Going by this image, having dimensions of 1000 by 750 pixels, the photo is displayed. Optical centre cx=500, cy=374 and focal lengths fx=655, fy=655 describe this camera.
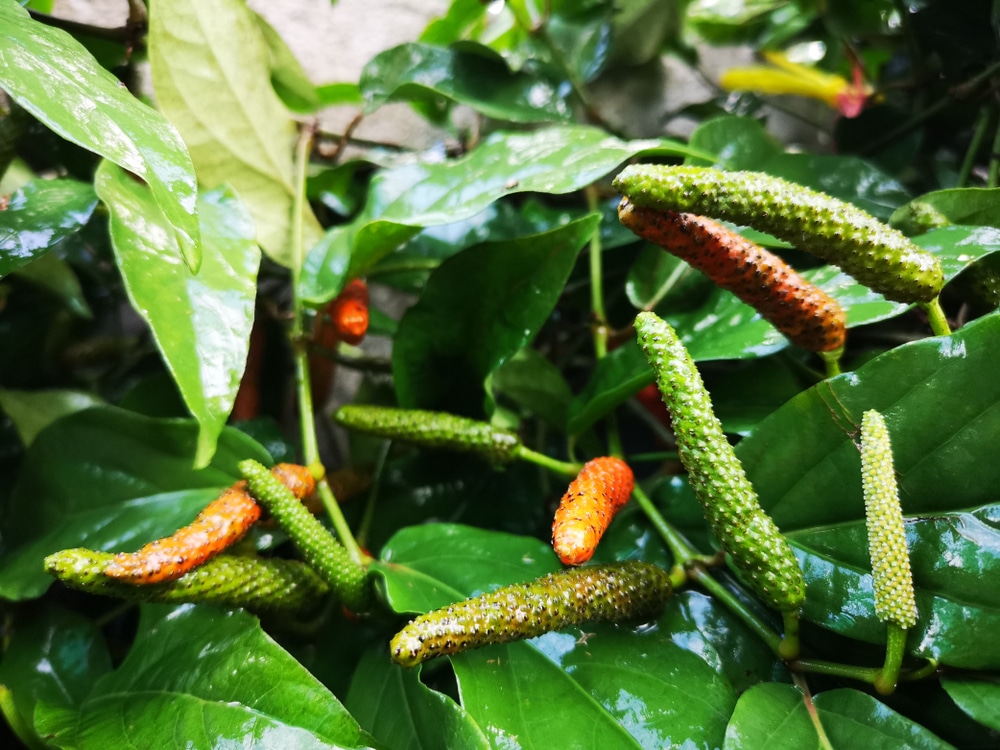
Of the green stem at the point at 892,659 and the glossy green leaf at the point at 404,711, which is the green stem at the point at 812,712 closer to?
the green stem at the point at 892,659

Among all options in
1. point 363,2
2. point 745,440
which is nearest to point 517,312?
point 745,440

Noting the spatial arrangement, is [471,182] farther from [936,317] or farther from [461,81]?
[936,317]

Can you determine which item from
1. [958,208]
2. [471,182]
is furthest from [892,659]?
[471,182]

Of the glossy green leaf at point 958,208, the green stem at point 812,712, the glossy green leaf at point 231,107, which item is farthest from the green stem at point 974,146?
the glossy green leaf at point 231,107

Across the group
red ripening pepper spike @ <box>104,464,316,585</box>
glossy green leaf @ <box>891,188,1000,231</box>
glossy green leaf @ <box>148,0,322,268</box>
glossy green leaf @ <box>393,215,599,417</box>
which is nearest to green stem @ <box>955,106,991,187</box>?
glossy green leaf @ <box>891,188,1000,231</box>

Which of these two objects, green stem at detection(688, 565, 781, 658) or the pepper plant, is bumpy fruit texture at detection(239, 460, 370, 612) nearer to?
the pepper plant

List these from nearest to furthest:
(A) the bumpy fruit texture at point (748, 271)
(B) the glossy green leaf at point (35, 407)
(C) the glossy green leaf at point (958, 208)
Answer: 1. (A) the bumpy fruit texture at point (748, 271)
2. (C) the glossy green leaf at point (958, 208)
3. (B) the glossy green leaf at point (35, 407)
